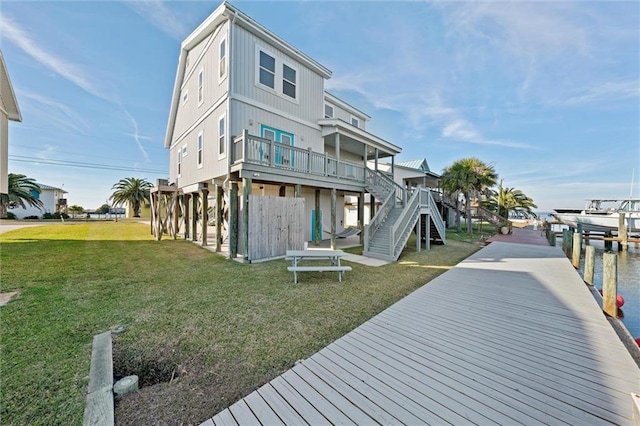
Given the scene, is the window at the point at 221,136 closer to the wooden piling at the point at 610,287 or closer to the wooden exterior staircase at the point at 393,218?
the wooden exterior staircase at the point at 393,218

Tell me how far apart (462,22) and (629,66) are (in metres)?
6.57

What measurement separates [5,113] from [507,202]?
40.1 m

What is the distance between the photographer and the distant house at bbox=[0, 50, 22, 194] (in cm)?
988

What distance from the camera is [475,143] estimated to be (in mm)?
31062

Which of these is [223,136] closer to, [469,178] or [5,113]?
[5,113]

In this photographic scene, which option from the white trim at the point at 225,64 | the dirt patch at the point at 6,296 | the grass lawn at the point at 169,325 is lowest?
the grass lawn at the point at 169,325

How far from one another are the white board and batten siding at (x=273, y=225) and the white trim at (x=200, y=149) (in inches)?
212

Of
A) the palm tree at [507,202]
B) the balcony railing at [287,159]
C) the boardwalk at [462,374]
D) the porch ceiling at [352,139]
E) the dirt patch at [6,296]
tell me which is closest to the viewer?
the boardwalk at [462,374]

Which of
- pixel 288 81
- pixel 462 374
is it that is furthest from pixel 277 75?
pixel 462 374

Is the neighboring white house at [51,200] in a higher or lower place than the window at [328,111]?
lower

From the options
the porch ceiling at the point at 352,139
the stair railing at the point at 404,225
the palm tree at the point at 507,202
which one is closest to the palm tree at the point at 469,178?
the porch ceiling at the point at 352,139

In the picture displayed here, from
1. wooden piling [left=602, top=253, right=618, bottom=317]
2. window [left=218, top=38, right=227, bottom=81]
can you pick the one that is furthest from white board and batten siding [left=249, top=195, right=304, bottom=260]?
wooden piling [left=602, top=253, right=618, bottom=317]

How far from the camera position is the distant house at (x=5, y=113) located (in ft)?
32.4

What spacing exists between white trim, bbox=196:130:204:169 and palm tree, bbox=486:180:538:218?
30119 mm
